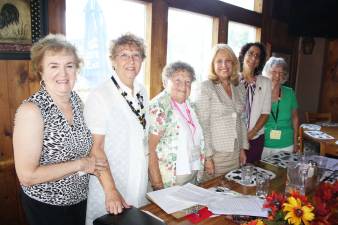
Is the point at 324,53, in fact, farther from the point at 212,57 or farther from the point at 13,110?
the point at 13,110

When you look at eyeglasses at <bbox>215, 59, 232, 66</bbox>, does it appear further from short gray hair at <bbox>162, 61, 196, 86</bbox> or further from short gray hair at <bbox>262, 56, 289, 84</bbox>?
short gray hair at <bbox>262, 56, 289, 84</bbox>

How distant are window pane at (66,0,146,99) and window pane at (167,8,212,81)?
699 millimetres

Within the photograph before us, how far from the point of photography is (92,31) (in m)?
2.36

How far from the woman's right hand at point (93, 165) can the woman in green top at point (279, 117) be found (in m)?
1.86

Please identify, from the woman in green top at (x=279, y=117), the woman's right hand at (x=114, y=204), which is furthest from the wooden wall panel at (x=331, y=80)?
the woman's right hand at (x=114, y=204)

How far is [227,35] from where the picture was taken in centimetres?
384

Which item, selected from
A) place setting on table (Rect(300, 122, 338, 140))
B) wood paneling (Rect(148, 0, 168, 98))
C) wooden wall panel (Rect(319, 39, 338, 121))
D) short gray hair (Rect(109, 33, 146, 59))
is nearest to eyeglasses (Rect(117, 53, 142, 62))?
short gray hair (Rect(109, 33, 146, 59))

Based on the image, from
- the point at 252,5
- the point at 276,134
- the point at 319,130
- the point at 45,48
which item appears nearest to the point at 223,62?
the point at 276,134

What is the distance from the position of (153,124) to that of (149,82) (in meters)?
1.15

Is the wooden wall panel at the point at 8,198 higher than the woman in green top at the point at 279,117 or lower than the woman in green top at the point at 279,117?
lower

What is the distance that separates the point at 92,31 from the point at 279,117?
1.89 metres

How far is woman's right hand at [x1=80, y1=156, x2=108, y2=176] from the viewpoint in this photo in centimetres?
141

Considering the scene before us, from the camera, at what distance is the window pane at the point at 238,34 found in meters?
4.05

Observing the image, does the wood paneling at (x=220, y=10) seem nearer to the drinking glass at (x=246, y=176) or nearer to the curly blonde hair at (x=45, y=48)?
the curly blonde hair at (x=45, y=48)
